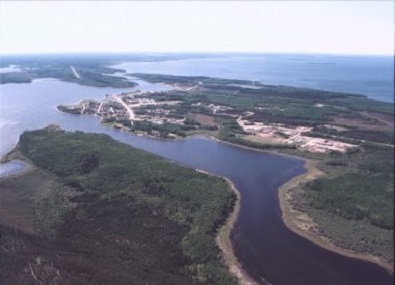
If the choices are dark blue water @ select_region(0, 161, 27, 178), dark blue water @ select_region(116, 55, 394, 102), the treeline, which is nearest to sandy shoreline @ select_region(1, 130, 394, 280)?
dark blue water @ select_region(0, 161, 27, 178)

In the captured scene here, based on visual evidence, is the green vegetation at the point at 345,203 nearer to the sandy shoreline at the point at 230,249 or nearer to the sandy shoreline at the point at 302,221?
the sandy shoreline at the point at 302,221

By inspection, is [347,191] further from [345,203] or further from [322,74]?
[322,74]

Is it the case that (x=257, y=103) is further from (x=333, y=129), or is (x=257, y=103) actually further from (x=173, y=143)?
(x=173, y=143)

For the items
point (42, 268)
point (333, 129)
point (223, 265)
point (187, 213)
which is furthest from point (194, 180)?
point (333, 129)

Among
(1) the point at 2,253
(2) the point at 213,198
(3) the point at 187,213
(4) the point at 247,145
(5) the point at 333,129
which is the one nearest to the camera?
(1) the point at 2,253

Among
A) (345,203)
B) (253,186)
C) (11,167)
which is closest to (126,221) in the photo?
(253,186)
